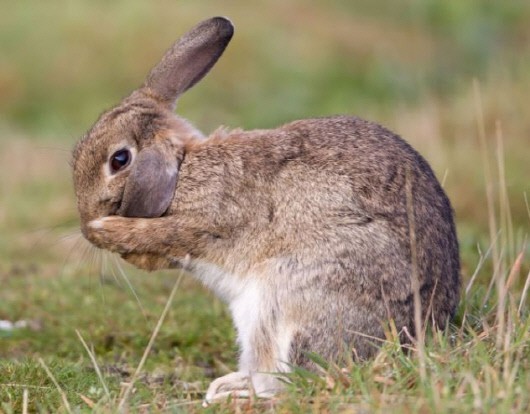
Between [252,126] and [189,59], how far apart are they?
8.48 meters

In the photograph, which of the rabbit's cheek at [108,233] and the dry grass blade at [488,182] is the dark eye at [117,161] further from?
the dry grass blade at [488,182]

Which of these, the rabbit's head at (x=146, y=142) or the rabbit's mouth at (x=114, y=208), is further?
the rabbit's mouth at (x=114, y=208)

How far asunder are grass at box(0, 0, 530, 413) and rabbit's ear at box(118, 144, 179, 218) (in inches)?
27.1

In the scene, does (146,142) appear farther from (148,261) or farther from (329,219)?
(329,219)

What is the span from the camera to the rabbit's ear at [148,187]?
5.96 metres

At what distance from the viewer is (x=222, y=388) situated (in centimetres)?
553

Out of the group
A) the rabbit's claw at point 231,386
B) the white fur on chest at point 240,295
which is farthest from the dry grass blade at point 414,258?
the rabbit's claw at point 231,386

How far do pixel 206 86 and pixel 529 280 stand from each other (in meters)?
11.9

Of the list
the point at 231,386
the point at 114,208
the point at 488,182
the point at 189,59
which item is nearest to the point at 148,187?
the point at 114,208

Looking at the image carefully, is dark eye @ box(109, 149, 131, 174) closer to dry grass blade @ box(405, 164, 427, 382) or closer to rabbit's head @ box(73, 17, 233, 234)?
rabbit's head @ box(73, 17, 233, 234)

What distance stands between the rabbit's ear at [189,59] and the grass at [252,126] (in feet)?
3.43

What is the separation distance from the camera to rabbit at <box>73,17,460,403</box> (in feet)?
17.7

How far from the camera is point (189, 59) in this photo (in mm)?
6527

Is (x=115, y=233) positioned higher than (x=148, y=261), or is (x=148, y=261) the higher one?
(x=115, y=233)
